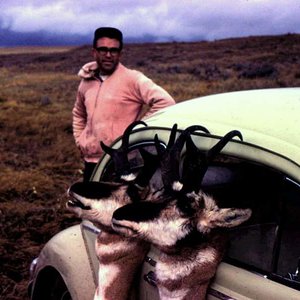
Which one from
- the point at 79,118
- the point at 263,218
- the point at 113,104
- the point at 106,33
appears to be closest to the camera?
the point at 263,218

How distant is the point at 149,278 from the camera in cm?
286

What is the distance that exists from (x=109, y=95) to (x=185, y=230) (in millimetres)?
2906

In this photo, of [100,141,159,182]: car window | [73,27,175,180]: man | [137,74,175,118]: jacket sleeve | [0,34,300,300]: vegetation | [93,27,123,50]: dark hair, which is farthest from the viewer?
[0,34,300,300]: vegetation

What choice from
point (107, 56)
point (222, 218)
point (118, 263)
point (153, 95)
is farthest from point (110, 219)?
point (107, 56)

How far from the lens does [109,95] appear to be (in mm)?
5207

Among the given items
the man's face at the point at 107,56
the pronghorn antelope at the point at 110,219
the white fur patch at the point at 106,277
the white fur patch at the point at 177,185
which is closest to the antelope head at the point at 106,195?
the pronghorn antelope at the point at 110,219

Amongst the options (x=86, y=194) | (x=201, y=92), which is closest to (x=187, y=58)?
(x=201, y=92)

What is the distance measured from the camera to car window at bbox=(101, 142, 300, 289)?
247cm

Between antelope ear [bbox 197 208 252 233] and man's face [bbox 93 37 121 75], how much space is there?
3059 mm

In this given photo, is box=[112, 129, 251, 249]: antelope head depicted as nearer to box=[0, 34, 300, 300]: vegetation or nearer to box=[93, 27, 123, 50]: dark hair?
box=[93, 27, 123, 50]: dark hair

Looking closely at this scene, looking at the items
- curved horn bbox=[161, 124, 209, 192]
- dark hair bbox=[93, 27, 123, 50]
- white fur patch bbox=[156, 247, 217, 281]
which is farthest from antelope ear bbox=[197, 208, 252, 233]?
dark hair bbox=[93, 27, 123, 50]

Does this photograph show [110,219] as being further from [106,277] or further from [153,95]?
[153,95]

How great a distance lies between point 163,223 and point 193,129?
53 centimetres

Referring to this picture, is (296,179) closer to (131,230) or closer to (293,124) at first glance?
(293,124)
